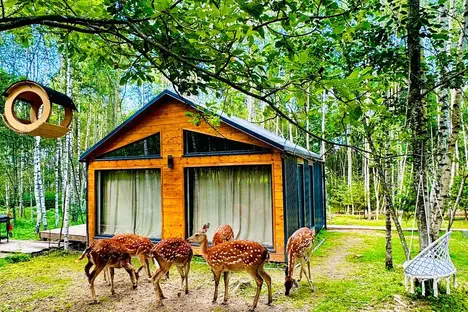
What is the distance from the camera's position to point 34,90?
2.33 meters

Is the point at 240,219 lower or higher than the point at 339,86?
lower

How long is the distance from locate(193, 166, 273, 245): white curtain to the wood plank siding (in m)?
0.30

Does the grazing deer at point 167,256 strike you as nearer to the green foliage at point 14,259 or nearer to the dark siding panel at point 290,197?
the dark siding panel at point 290,197

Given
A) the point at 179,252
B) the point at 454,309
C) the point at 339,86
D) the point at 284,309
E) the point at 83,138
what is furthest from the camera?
the point at 83,138

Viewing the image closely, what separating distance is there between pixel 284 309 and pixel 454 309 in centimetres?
205

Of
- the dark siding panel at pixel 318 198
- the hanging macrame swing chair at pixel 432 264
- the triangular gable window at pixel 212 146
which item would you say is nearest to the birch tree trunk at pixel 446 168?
the hanging macrame swing chair at pixel 432 264

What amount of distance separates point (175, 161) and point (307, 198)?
395 centimetres

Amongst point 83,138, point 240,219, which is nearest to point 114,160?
point 240,219

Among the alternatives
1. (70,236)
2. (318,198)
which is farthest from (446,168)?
(70,236)

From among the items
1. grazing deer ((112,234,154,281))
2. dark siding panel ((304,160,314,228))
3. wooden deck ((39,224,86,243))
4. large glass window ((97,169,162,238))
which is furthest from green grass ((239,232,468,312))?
wooden deck ((39,224,86,243))

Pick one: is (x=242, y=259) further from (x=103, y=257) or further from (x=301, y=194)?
(x=301, y=194)

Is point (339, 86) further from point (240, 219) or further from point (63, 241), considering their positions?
point (63, 241)

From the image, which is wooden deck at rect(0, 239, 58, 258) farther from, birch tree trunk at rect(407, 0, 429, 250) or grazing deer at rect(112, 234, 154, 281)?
birch tree trunk at rect(407, 0, 429, 250)

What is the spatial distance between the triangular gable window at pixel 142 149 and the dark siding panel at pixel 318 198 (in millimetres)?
5219
